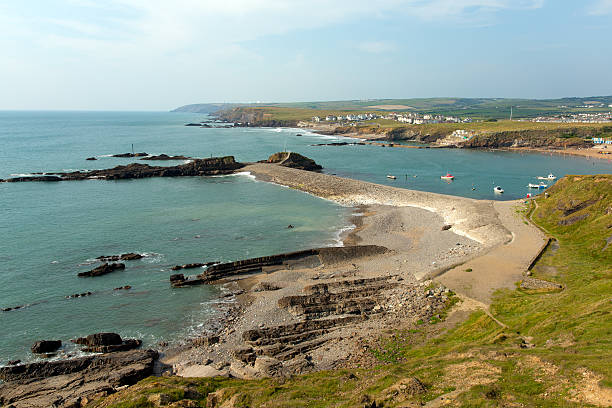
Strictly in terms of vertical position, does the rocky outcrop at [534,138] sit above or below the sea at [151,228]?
above

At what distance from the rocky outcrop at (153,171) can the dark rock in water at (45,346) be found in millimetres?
68435

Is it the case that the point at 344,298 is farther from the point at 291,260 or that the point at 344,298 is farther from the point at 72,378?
the point at 72,378

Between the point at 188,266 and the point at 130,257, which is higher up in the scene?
the point at 130,257

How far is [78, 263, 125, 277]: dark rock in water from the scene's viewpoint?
122ft

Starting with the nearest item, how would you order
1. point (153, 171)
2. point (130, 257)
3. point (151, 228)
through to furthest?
point (130, 257) < point (151, 228) < point (153, 171)

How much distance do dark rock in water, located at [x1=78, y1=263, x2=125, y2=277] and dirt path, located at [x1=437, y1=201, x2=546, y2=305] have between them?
31.5 metres

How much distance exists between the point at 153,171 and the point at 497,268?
3185 inches

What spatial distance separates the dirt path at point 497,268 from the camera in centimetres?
3041

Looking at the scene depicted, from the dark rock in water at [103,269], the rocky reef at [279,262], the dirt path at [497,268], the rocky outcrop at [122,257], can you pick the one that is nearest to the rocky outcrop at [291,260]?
the rocky reef at [279,262]

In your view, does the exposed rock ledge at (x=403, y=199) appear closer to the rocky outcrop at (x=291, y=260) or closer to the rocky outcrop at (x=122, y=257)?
the rocky outcrop at (x=291, y=260)

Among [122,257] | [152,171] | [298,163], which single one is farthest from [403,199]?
[152,171]

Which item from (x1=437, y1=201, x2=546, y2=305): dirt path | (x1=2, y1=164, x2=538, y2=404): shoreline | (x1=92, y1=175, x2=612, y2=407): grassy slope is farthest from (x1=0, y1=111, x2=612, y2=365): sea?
(x1=437, y1=201, x2=546, y2=305): dirt path

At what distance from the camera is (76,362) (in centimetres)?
2366

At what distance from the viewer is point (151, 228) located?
51406 mm
